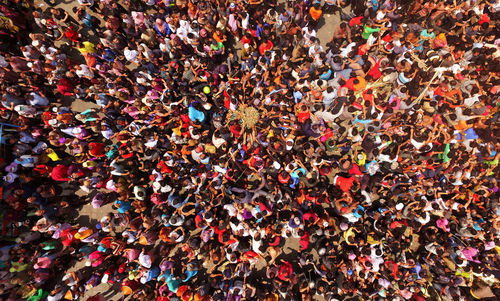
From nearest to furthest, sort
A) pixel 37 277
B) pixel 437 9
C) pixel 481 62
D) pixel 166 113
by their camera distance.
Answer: pixel 37 277, pixel 166 113, pixel 481 62, pixel 437 9

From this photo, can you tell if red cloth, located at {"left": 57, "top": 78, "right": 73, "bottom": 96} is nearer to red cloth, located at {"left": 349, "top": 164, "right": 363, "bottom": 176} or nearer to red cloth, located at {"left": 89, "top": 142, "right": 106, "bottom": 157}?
red cloth, located at {"left": 89, "top": 142, "right": 106, "bottom": 157}

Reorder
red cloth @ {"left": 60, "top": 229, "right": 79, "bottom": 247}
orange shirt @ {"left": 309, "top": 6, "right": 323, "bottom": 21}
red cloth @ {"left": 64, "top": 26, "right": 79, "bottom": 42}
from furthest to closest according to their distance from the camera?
1. red cloth @ {"left": 64, "top": 26, "right": 79, "bottom": 42}
2. orange shirt @ {"left": 309, "top": 6, "right": 323, "bottom": 21}
3. red cloth @ {"left": 60, "top": 229, "right": 79, "bottom": 247}

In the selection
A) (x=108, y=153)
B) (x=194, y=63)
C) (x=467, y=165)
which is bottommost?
(x=108, y=153)

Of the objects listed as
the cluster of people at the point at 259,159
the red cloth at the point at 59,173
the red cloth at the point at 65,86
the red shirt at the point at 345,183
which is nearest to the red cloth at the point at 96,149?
the cluster of people at the point at 259,159

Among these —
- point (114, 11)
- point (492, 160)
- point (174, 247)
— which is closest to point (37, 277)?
point (174, 247)

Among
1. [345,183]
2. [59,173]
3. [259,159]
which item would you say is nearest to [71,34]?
[59,173]

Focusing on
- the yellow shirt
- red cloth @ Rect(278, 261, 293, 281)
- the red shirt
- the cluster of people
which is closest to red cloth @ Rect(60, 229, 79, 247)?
the cluster of people

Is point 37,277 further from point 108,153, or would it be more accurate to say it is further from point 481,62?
point 481,62

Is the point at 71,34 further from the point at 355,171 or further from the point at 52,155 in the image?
the point at 355,171
